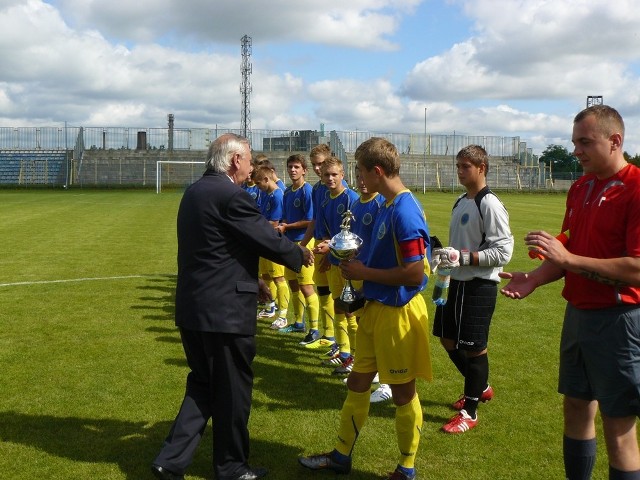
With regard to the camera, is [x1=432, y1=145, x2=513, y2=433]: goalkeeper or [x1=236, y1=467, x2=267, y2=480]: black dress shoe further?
[x1=432, y1=145, x2=513, y2=433]: goalkeeper

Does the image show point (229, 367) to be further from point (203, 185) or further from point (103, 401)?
point (103, 401)

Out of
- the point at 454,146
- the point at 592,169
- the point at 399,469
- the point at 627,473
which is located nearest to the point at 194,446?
the point at 399,469

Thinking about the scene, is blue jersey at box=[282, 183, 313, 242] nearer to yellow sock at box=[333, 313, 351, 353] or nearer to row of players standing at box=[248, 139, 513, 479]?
row of players standing at box=[248, 139, 513, 479]

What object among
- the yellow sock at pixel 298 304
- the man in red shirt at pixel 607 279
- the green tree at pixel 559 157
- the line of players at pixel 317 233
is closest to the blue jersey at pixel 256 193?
the line of players at pixel 317 233

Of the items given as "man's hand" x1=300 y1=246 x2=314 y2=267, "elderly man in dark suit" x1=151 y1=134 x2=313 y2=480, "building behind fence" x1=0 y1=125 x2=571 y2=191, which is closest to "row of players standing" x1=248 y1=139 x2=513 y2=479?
"man's hand" x1=300 y1=246 x2=314 y2=267

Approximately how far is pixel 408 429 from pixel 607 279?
67.0 inches

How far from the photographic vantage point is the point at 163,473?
4094 millimetres

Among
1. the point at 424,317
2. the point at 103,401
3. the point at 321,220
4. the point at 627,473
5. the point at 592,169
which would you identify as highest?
the point at 592,169

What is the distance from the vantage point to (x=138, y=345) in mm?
7602

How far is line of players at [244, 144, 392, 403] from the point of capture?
20.1 ft

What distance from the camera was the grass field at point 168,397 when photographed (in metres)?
4.55

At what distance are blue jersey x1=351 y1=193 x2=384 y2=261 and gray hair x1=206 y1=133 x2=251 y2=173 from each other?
42.7 inches

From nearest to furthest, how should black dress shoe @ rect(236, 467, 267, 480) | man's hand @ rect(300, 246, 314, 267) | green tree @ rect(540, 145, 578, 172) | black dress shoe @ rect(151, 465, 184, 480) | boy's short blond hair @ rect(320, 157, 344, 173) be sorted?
black dress shoe @ rect(151, 465, 184, 480), black dress shoe @ rect(236, 467, 267, 480), man's hand @ rect(300, 246, 314, 267), boy's short blond hair @ rect(320, 157, 344, 173), green tree @ rect(540, 145, 578, 172)

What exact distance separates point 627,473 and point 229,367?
94.1 inches
